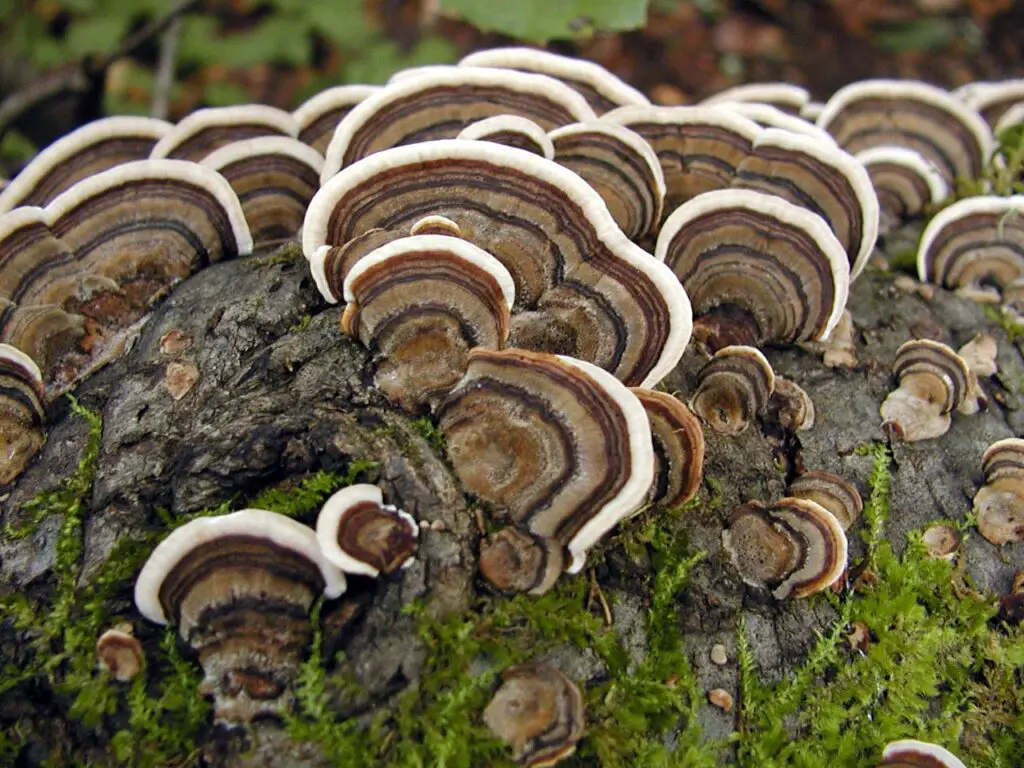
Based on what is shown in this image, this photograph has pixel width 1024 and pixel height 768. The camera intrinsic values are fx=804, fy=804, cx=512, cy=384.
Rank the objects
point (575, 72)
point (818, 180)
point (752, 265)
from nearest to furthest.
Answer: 1. point (752, 265)
2. point (818, 180)
3. point (575, 72)

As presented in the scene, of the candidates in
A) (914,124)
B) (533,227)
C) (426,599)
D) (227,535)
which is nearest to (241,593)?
(227,535)

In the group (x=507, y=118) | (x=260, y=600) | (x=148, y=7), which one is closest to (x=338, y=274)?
(x=507, y=118)

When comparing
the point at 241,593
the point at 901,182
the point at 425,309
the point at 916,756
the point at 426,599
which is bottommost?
the point at 916,756

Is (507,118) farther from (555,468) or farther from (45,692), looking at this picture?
(45,692)

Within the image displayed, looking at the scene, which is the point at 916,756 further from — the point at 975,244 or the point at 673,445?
the point at 975,244

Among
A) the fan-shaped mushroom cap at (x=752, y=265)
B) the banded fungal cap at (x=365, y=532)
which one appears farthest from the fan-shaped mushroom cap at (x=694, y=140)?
the banded fungal cap at (x=365, y=532)

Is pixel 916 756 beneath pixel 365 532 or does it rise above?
beneath
